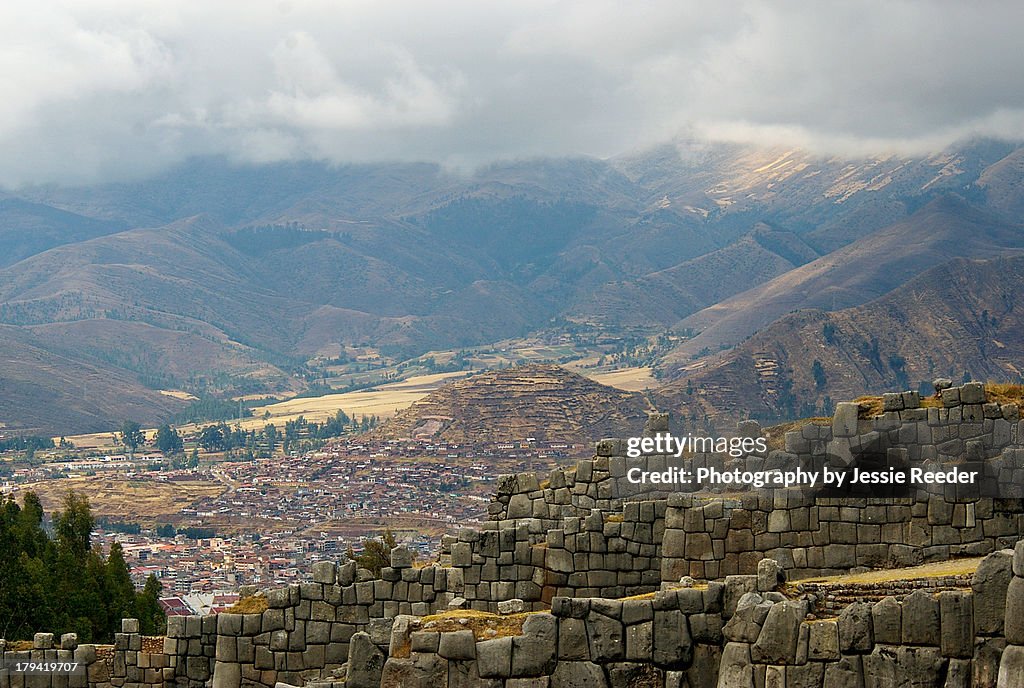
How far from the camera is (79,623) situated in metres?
36.8

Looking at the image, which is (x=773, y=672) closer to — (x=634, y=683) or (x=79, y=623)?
(x=634, y=683)

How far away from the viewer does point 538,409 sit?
594 ft

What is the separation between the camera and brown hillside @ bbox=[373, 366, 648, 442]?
544 feet

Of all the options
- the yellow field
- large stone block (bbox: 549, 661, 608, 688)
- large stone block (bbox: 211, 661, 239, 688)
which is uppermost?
the yellow field

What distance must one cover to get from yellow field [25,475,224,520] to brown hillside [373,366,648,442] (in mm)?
29023

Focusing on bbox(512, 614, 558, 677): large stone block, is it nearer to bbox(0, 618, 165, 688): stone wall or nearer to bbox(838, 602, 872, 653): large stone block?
bbox(838, 602, 872, 653): large stone block

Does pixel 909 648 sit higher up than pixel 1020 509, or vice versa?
pixel 1020 509

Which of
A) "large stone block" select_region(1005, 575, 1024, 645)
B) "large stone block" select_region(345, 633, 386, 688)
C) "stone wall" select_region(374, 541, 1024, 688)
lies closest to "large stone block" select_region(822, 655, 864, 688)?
"stone wall" select_region(374, 541, 1024, 688)

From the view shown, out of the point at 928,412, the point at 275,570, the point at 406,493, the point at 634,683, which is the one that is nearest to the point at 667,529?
the point at 928,412

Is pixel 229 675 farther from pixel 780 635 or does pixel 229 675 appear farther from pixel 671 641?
pixel 780 635

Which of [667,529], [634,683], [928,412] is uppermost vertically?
[928,412]

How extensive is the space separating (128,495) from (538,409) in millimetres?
47004

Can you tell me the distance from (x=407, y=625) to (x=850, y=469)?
800 centimetres

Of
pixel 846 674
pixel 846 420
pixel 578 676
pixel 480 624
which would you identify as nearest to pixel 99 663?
pixel 480 624
